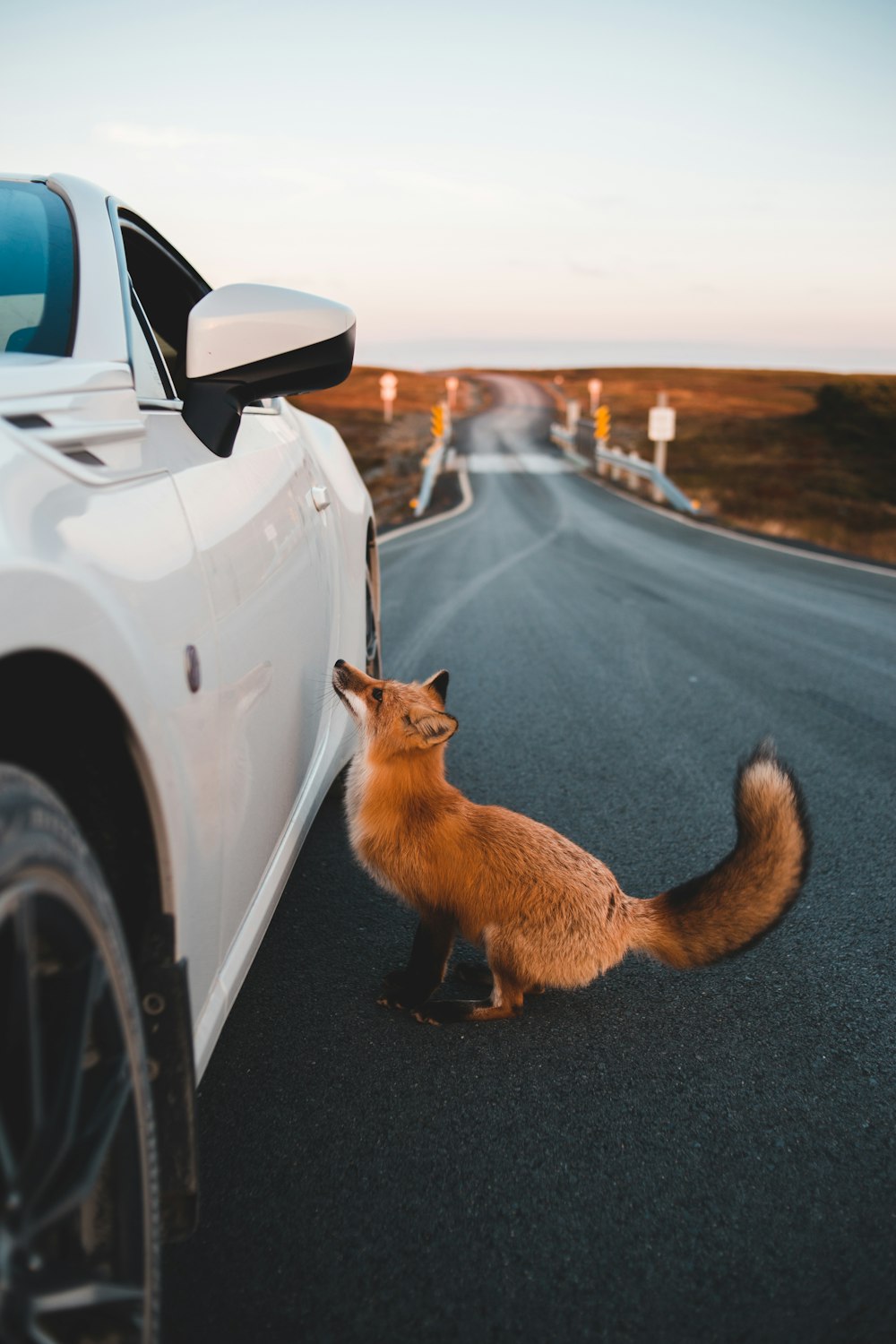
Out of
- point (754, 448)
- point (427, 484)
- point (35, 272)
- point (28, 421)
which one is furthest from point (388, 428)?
point (28, 421)

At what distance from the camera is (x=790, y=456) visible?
4928 centimetres

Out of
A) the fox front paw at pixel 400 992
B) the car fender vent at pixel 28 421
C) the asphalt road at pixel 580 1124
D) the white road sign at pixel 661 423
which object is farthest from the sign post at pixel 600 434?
the car fender vent at pixel 28 421

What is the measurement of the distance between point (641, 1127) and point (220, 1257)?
101 cm

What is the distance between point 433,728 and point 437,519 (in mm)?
17227

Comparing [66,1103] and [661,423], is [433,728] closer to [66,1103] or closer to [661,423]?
[66,1103]

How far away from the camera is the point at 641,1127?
2344 millimetres

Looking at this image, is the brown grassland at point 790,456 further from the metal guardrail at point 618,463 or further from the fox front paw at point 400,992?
the fox front paw at point 400,992

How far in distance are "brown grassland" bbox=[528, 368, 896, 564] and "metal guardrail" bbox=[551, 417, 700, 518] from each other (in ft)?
3.93

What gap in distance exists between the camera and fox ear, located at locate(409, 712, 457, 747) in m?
2.85

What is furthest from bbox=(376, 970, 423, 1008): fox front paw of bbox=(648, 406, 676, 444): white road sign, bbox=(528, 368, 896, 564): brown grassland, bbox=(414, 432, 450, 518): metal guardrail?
bbox=(648, 406, 676, 444): white road sign

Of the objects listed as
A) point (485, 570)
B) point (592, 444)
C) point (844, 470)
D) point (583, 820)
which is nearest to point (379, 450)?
point (592, 444)

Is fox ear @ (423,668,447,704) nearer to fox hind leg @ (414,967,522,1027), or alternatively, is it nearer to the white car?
the white car

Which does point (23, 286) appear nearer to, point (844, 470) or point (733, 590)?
point (733, 590)

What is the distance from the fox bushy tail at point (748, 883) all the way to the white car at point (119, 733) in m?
1.10
